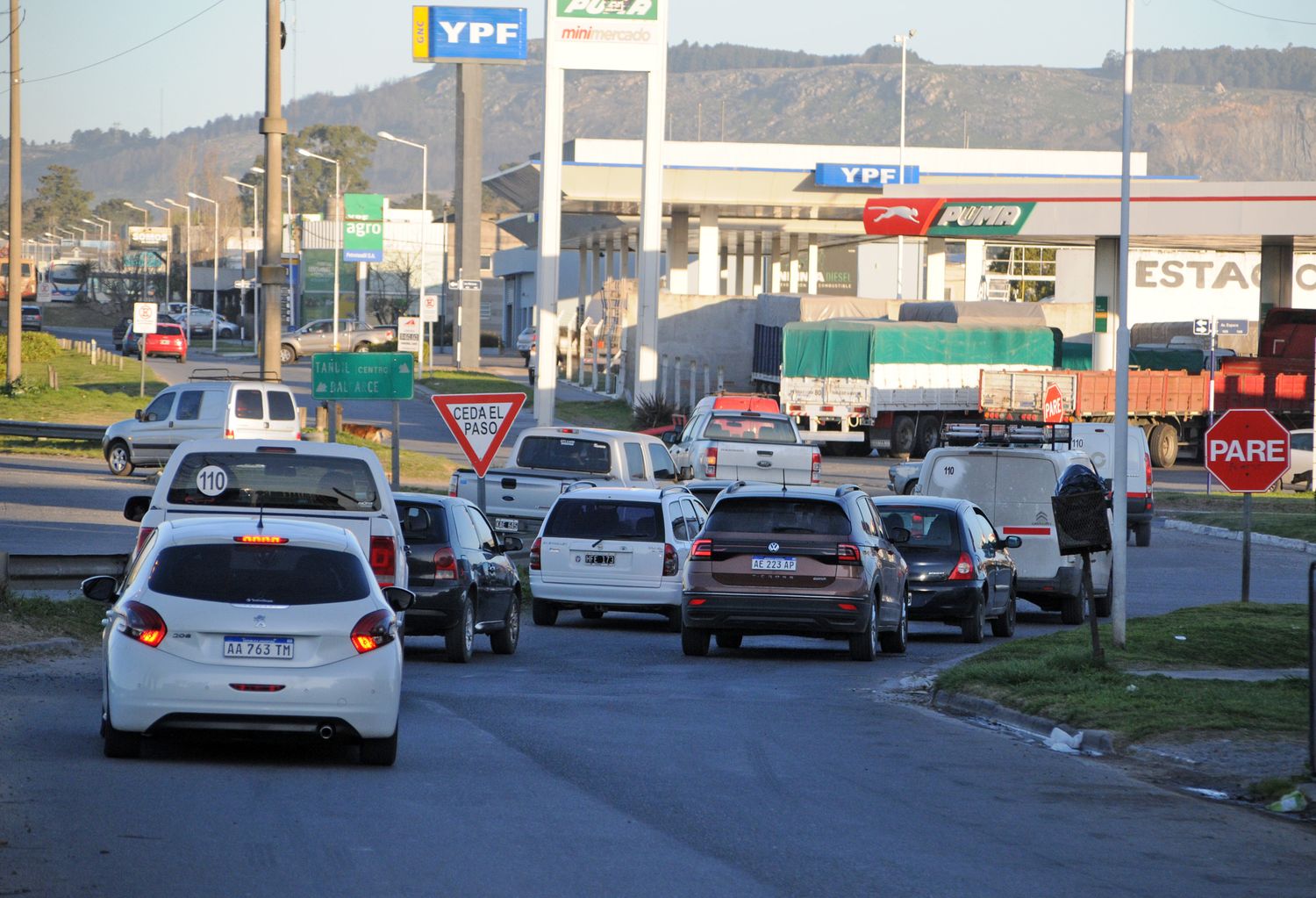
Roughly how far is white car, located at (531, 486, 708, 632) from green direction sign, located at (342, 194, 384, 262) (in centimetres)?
6217

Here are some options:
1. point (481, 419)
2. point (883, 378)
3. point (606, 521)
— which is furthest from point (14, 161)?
point (606, 521)

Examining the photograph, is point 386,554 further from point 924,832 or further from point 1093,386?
point 1093,386

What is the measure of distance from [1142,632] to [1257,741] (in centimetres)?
622

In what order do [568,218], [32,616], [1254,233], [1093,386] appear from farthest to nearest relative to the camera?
[568,218], [1254,233], [1093,386], [32,616]

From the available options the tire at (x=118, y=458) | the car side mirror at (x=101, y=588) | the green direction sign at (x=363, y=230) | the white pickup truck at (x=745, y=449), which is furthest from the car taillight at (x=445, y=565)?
the green direction sign at (x=363, y=230)

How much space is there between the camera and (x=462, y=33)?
297ft

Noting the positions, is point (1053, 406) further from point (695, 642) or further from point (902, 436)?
point (695, 642)

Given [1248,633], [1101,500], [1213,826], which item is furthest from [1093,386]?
[1213,826]

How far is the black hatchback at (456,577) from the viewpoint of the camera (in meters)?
16.1

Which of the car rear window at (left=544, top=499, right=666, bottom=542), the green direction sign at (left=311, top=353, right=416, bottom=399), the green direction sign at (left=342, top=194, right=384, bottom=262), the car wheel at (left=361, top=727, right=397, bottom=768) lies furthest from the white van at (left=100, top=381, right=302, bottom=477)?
the green direction sign at (left=342, top=194, right=384, bottom=262)

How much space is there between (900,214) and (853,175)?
11108 mm

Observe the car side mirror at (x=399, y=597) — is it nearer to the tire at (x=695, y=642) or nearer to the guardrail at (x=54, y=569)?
the guardrail at (x=54, y=569)

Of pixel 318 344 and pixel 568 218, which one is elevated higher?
pixel 568 218

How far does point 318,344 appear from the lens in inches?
3241
